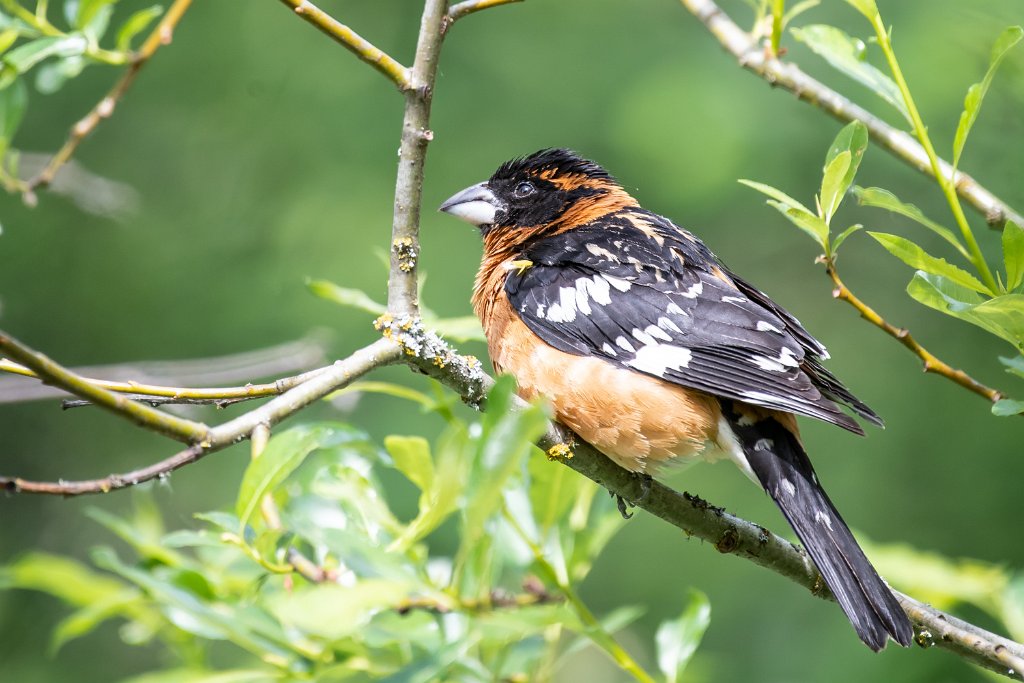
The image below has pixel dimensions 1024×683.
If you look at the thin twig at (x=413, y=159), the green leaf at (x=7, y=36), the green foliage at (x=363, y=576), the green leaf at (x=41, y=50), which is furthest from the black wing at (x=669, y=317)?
the green leaf at (x=7, y=36)

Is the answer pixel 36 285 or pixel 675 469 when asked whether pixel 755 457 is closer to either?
pixel 675 469

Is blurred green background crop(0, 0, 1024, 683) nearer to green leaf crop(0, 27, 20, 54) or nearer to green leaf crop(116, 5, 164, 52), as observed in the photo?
green leaf crop(116, 5, 164, 52)

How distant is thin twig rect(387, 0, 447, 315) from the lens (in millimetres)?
1809

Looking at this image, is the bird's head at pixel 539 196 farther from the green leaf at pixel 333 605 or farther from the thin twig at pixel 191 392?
the green leaf at pixel 333 605

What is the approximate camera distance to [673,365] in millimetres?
2529

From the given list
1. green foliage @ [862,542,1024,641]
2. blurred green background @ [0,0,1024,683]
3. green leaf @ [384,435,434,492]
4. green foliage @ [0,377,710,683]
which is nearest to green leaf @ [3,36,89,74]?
green foliage @ [0,377,710,683]

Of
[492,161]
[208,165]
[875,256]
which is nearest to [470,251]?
[492,161]

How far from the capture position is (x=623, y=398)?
2.50 m

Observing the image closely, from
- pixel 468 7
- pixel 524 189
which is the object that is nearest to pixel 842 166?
pixel 468 7

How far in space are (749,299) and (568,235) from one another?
0.58 m

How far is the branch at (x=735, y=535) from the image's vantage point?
1973 mm

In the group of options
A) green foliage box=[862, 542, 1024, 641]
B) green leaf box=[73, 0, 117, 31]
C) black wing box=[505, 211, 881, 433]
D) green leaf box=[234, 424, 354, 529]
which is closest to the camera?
green leaf box=[234, 424, 354, 529]

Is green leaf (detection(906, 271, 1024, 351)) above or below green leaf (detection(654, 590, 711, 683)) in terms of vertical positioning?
above

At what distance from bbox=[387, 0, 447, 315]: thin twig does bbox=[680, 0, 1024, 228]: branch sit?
3.28 feet
